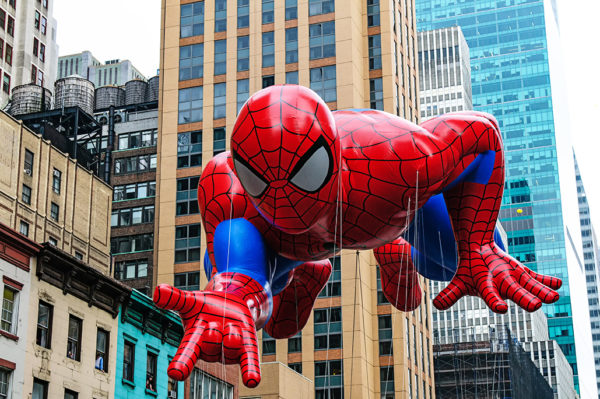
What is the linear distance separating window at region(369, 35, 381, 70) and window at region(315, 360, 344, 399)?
16.1 meters

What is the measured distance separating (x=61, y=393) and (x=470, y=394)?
45.7 m

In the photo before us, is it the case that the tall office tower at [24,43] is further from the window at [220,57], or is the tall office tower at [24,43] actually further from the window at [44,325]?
the window at [44,325]

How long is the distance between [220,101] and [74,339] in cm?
2897

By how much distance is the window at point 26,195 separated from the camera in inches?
1540

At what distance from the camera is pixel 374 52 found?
54.3 m

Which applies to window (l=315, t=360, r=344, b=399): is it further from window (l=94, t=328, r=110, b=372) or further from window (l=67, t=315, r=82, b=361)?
window (l=67, t=315, r=82, b=361)

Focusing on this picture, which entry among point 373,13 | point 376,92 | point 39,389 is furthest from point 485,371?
point 39,389

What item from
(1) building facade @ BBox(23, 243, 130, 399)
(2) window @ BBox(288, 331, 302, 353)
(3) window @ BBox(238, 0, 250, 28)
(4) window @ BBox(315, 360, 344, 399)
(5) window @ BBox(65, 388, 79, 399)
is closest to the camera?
(1) building facade @ BBox(23, 243, 130, 399)

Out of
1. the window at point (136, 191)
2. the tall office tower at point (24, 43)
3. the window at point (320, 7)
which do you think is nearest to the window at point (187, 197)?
the window at point (136, 191)

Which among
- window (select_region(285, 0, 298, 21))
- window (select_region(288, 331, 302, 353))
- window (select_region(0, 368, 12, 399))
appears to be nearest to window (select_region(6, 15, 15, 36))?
window (select_region(285, 0, 298, 21))

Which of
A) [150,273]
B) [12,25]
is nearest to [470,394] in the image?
[150,273]

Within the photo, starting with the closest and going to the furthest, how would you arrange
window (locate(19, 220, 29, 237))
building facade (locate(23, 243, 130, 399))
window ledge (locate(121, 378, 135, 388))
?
1. building facade (locate(23, 243, 130, 399))
2. window ledge (locate(121, 378, 135, 388))
3. window (locate(19, 220, 29, 237))

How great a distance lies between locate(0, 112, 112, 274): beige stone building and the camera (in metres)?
38.1

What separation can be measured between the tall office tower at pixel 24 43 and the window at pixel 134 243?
40.2 feet
